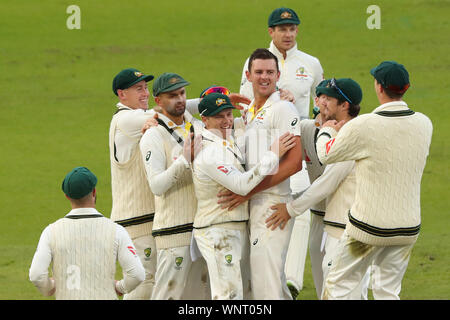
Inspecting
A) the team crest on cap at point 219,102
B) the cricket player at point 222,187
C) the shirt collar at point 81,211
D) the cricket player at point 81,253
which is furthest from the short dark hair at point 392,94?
the shirt collar at point 81,211

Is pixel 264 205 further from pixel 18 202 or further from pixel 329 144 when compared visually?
pixel 18 202

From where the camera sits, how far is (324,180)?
718 cm

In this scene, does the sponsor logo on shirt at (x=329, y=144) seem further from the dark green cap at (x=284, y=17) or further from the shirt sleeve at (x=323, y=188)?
the dark green cap at (x=284, y=17)

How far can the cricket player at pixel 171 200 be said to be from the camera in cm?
737

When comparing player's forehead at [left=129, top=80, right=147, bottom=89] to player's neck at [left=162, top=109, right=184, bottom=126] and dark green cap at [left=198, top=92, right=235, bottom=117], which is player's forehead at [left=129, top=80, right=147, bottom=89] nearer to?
player's neck at [left=162, top=109, right=184, bottom=126]

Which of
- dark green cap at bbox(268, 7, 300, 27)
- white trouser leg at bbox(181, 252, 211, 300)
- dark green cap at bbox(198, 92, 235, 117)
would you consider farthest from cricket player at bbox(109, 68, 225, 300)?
dark green cap at bbox(268, 7, 300, 27)

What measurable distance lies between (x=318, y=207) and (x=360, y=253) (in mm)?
1229

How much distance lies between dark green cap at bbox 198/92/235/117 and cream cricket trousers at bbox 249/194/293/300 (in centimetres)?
78

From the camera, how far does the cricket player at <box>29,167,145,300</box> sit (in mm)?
6035

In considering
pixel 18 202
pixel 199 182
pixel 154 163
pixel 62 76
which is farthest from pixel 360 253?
pixel 62 76

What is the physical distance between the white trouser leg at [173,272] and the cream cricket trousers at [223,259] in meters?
0.37

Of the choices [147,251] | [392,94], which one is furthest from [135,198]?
[392,94]

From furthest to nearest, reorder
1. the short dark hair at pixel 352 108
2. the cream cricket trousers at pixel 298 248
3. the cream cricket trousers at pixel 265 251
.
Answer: the cream cricket trousers at pixel 298 248
the short dark hair at pixel 352 108
the cream cricket trousers at pixel 265 251

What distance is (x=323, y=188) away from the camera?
7.18 meters
